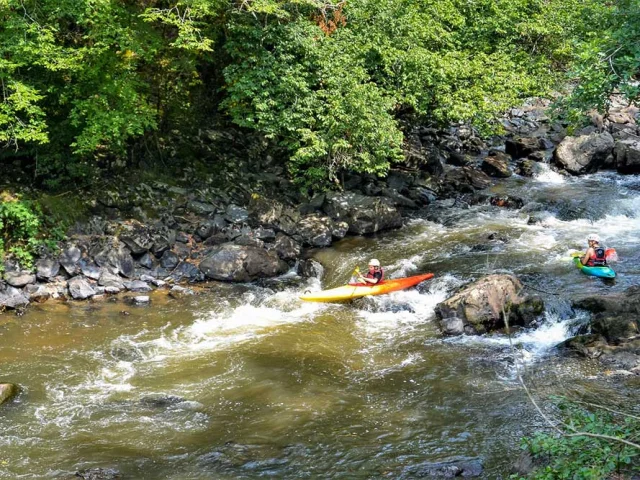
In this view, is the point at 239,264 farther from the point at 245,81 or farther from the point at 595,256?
the point at 595,256

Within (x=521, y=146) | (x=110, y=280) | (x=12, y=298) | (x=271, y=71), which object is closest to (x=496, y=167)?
(x=521, y=146)

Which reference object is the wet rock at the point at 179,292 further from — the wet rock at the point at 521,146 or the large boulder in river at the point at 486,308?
the wet rock at the point at 521,146

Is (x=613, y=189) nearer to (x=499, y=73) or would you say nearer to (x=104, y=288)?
(x=499, y=73)

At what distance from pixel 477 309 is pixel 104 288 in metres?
7.67

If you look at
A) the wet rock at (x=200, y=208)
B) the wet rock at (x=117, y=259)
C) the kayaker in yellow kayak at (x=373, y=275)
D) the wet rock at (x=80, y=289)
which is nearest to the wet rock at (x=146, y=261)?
the wet rock at (x=117, y=259)

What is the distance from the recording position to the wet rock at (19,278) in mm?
13040

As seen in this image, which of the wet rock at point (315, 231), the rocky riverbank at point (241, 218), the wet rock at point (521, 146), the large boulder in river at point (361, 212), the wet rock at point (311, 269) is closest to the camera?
the rocky riverbank at point (241, 218)

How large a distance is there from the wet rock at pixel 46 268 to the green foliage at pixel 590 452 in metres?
10.8

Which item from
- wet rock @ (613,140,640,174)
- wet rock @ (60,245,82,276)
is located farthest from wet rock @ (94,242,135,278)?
wet rock @ (613,140,640,174)

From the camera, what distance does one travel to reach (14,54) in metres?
12.5

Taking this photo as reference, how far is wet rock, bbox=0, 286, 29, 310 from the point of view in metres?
12.5

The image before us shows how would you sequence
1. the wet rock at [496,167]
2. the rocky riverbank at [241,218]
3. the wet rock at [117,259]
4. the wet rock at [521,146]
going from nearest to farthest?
the rocky riverbank at [241,218] → the wet rock at [117,259] → the wet rock at [496,167] → the wet rock at [521,146]

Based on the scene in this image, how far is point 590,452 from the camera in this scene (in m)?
5.61

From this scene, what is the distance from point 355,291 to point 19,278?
694 centimetres
